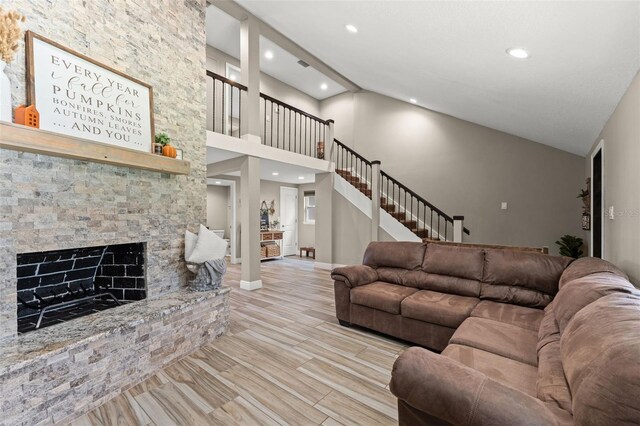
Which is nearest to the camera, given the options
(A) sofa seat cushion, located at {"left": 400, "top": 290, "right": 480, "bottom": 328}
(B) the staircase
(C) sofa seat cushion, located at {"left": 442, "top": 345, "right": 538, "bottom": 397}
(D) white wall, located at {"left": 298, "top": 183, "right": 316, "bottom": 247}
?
(C) sofa seat cushion, located at {"left": 442, "top": 345, "right": 538, "bottom": 397}

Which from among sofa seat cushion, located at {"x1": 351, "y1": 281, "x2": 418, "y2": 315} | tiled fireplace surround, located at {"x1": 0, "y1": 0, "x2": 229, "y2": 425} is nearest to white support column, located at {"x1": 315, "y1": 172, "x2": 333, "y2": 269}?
sofa seat cushion, located at {"x1": 351, "y1": 281, "x2": 418, "y2": 315}

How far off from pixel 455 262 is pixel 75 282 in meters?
3.75

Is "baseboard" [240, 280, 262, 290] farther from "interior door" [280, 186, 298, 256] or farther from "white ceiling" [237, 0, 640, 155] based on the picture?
"white ceiling" [237, 0, 640, 155]

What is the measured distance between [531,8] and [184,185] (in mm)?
3296

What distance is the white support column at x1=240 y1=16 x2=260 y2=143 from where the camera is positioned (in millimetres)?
4668

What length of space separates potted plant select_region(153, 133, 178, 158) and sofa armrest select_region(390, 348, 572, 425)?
266 cm

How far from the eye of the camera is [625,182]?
90.9 inches

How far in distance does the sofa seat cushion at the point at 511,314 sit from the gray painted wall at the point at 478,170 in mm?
3599

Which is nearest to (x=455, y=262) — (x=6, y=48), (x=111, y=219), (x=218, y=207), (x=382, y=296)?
(x=382, y=296)

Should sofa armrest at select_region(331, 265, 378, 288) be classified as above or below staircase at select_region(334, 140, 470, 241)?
below

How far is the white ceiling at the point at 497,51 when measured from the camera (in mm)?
1905

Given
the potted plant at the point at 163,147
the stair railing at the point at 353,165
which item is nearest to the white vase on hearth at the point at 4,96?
the potted plant at the point at 163,147

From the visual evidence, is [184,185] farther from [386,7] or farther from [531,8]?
[531,8]

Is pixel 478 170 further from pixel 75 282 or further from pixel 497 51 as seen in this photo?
pixel 75 282
